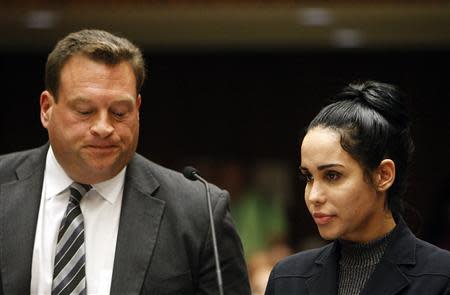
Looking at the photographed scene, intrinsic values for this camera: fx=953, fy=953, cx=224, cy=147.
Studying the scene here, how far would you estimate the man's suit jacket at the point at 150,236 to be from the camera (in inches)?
94.7

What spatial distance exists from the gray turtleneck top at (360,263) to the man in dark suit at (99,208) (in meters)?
0.39

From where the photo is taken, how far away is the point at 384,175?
7.03 ft

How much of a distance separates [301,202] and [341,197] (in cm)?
437

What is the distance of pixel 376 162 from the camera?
2.13 meters

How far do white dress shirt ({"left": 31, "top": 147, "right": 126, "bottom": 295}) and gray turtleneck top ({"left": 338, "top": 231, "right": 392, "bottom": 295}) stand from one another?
61 cm

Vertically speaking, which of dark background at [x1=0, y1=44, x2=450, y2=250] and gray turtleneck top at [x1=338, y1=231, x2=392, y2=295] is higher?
dark background at [x1=0, y1=44, x2=450, y2=250]

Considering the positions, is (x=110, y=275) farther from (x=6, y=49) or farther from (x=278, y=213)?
(x=6, y=49)

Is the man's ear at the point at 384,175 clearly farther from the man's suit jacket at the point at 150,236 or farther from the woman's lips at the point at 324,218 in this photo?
the man's suit jacket at the point at 150,236

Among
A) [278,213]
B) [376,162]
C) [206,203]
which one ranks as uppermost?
[376,162]

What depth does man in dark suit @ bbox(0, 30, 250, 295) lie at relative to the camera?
2.40 metres

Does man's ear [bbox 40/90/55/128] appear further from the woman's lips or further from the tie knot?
the woman's lips

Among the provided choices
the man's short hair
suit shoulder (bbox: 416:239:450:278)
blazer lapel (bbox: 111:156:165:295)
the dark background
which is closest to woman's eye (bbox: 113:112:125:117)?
Answer: the man's short hair

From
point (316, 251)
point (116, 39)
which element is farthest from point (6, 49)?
point (316, 251)

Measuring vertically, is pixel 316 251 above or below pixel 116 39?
below
